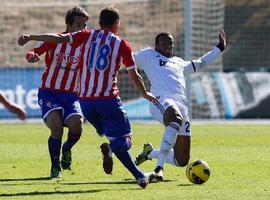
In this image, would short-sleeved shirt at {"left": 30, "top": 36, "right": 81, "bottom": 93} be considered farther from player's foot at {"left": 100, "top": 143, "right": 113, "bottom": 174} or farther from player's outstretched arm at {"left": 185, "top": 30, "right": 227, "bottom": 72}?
player's outstretched arm at {"left": 185, "top": 30, "right": 227, "bottom": 72}

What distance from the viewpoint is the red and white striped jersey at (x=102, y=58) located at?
35.0 ft

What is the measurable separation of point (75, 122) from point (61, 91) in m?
0.50

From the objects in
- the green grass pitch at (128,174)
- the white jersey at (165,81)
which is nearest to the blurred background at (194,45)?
the green grass pitch at (128,174)

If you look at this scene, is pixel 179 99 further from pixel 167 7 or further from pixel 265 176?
pixel 167 7

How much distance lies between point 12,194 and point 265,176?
369 centimetres

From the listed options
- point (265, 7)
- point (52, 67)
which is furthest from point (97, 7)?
point (52, 67)

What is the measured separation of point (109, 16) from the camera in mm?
10664

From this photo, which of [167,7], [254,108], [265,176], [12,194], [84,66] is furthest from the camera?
[167,7]

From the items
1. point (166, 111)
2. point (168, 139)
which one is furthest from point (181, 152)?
point (168, 139)

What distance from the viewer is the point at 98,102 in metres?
10.7

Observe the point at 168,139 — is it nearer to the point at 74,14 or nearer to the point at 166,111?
the point at 166,111

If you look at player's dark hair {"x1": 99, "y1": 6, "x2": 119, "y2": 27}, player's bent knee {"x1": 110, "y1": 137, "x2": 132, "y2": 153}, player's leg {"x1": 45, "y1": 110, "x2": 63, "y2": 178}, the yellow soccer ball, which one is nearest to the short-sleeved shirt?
player's leg {"x1": 45, "y1": 110, "x2": 63, "y2": 178}

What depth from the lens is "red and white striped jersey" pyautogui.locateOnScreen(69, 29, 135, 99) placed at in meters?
10.7

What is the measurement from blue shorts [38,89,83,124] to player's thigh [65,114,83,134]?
4 centimetres
